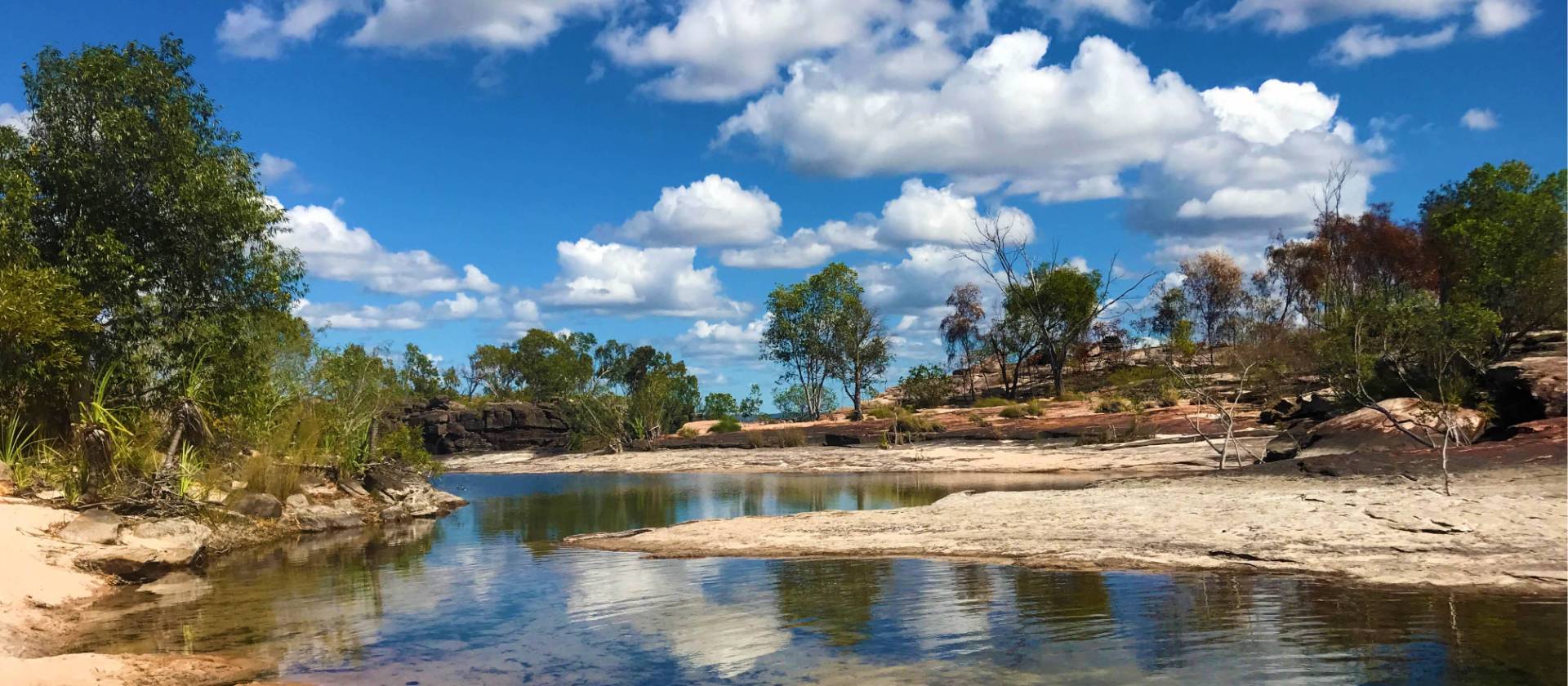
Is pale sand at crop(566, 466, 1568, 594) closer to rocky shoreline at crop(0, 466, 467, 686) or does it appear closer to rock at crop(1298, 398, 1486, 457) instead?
rock at crop(1298, 398, 1486, 457)

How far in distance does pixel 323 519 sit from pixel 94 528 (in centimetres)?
963

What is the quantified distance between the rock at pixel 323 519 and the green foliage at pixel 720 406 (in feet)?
188

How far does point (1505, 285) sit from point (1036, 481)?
17003mm

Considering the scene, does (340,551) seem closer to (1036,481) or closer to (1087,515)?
(1087,515)

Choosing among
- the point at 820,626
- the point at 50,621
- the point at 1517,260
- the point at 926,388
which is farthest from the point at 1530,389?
the point at 926,388

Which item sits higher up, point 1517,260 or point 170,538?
point 1517,260

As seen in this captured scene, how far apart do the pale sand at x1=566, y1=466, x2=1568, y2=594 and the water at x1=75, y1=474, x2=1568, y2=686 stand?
1013 mm

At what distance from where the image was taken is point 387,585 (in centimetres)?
1705

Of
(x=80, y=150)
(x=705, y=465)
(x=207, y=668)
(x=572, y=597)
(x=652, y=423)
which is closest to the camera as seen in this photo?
(x=207, y=668)

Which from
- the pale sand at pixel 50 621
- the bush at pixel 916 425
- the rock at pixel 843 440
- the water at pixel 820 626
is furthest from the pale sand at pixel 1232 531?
the rock at pixel 843 440

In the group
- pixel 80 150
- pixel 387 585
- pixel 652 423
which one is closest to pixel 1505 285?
pixel 387 585

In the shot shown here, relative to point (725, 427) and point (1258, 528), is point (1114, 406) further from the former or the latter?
point (1258, 528)

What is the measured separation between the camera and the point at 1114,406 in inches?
2221

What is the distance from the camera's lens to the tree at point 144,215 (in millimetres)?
21125
